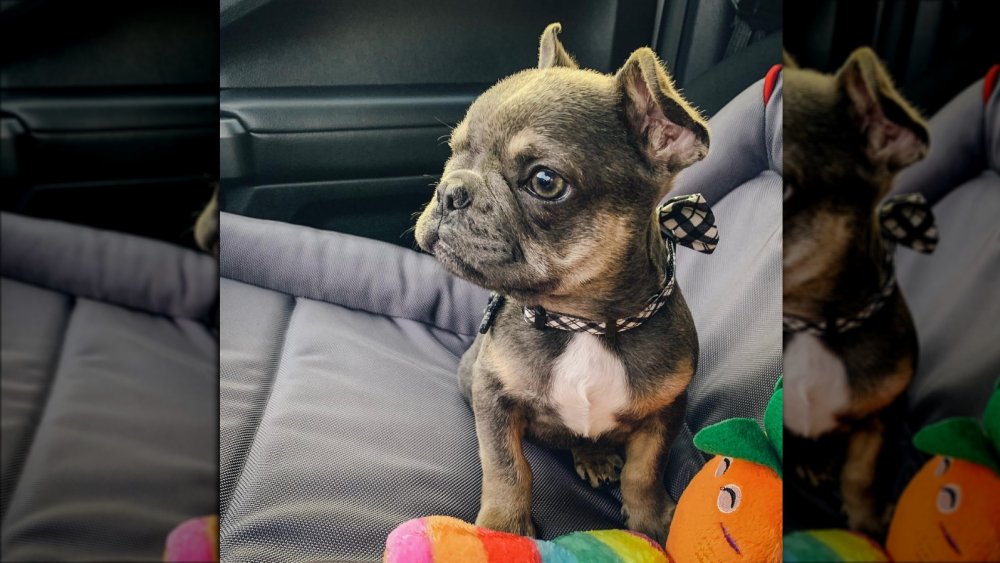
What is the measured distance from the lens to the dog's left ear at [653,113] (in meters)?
1.06

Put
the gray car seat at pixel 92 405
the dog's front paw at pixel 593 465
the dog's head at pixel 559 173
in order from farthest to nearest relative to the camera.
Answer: the dog's front paw at pixel 593 465 < the dog's head at pixel 559 173 < the gray car seat at pixel 92 405

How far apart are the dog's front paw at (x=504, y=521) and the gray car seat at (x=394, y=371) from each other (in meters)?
0.02

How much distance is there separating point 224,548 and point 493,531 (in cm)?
38

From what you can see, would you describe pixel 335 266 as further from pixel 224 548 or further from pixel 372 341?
pixel 224 548

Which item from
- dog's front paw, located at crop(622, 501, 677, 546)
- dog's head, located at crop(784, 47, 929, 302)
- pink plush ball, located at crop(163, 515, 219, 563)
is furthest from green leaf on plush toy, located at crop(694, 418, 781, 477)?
pink plush ball, located at crop(163, 515, 219, 563)

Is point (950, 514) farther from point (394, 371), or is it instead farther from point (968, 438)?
point (394, 371)

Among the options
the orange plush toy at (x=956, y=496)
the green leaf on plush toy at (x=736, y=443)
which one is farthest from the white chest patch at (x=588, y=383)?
the orange plush toy at (x=956, y=496)

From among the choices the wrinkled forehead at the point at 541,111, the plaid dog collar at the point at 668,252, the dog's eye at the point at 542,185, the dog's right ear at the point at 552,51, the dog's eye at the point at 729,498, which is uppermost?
the dog's right ear at the point at 552,51

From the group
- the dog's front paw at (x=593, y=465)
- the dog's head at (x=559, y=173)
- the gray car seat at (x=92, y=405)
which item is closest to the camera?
the gray car seat at (x=92, y=405)

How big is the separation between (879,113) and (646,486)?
660 millimetres

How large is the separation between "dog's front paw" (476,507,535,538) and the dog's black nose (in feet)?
1.48

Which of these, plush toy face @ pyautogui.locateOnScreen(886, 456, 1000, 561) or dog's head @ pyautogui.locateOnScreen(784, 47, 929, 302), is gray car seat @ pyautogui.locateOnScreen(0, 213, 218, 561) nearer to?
dog's head @ pyautogui.locateOnScreen(784, 47, 929, 302)

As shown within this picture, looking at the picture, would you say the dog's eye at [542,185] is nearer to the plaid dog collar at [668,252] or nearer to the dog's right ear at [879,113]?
the plaid dog collar at [668,252]

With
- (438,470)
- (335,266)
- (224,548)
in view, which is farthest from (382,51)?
(224,548)
